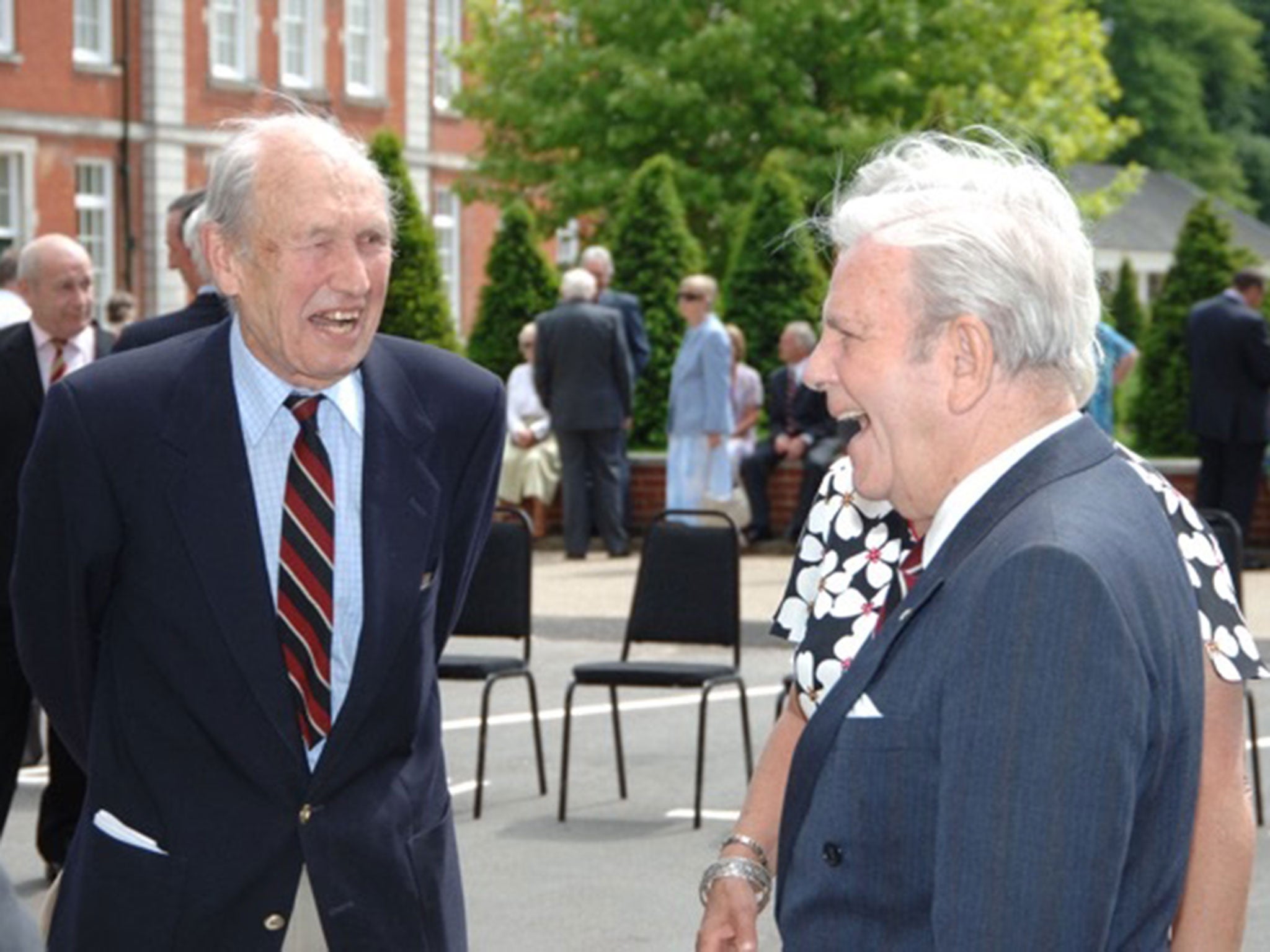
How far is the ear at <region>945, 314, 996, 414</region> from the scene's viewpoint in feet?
9.44

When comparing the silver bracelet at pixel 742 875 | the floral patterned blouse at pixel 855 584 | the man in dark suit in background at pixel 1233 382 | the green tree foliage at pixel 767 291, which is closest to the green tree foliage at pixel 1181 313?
the green tree foliage at pixel 767 291

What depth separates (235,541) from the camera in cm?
392

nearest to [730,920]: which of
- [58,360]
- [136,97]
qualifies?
[58,360]

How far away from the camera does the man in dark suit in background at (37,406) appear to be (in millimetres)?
8047

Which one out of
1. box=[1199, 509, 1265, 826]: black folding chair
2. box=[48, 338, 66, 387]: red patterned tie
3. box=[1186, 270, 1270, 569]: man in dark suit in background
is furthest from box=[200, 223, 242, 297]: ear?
box=[1186, 270, 1270, 569]: man in dark suit in background

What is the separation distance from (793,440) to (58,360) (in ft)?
36.5

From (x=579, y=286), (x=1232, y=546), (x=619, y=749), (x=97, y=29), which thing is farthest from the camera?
(x=97, y=29)

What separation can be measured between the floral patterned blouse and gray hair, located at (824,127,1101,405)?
46 centimetres

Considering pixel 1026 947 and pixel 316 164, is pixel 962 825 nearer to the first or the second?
pixel 1026 947

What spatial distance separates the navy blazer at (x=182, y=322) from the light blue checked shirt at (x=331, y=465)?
7.51 ft

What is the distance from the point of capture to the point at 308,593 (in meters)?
3.95

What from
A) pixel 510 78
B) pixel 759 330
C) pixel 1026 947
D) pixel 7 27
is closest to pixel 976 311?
pixel 1026 947

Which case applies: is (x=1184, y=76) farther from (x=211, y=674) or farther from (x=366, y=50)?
(x=211, y=674)

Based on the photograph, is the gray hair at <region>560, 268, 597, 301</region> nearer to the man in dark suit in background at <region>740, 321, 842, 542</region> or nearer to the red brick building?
the man in dark suit in background at <region>740, 321, 842, 542</region>
